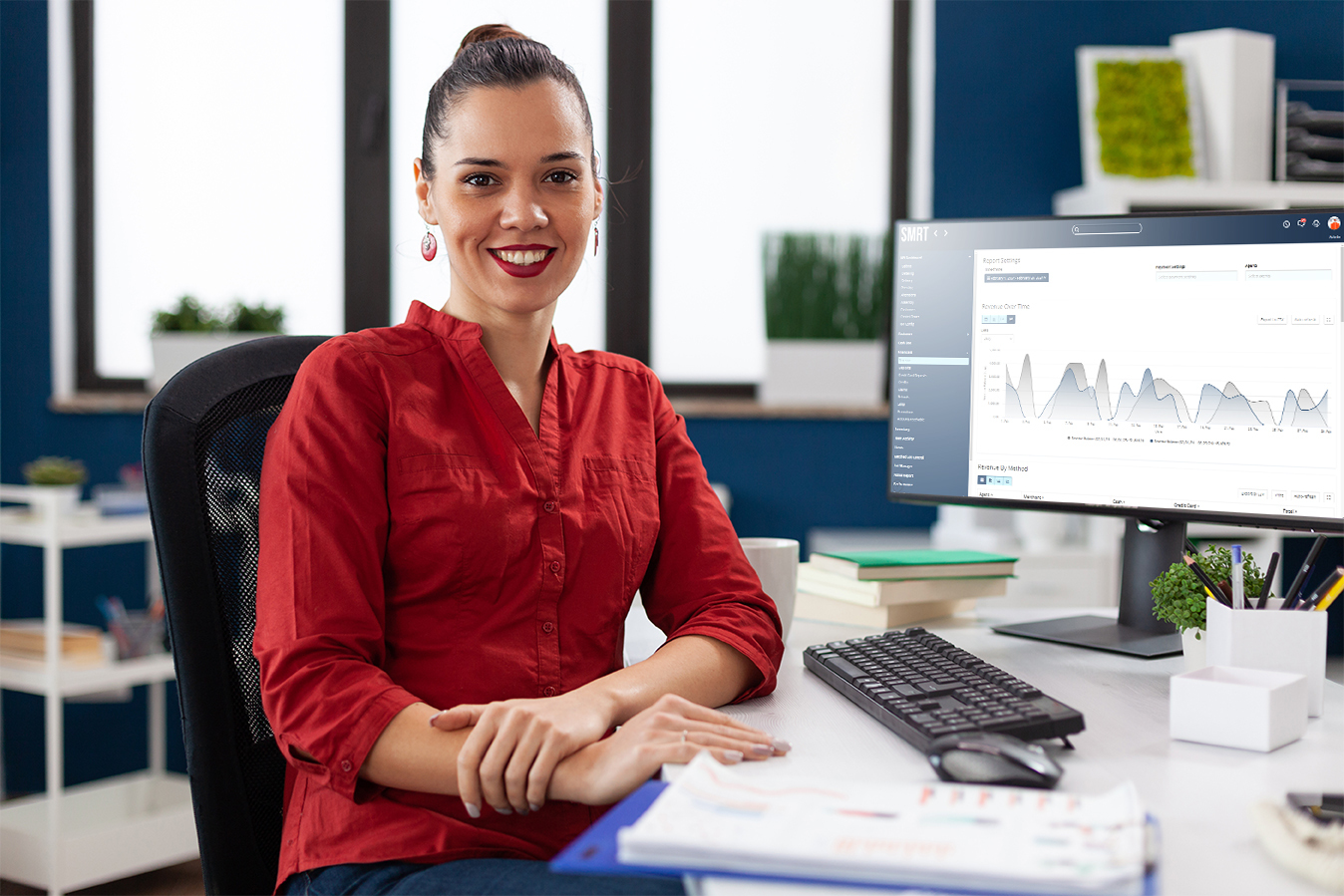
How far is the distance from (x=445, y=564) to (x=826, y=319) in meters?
2.09


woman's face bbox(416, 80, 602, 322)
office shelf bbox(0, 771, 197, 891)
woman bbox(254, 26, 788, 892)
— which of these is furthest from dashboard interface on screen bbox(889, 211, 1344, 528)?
office shelf bbox(0, 771, 197, 891)

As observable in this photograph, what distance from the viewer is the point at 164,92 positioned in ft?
10.1

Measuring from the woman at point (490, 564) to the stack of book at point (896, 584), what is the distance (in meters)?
0.24

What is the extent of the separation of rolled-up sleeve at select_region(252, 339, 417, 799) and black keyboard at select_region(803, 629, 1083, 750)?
39 cm

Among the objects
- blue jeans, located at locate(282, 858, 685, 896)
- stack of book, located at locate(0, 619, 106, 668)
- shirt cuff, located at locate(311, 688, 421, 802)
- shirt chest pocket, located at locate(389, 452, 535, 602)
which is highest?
shirt chest pocket, located at locate(389, 452, 535, 602)

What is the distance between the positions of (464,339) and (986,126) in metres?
2.30

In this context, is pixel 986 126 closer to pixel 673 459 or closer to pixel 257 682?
pixel 673 459

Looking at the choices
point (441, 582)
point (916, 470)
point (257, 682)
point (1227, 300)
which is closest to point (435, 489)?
point (441, 582)

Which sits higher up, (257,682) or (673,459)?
(673,459)

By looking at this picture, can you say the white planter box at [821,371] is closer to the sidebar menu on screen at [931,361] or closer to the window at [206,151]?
the window at [206,151]

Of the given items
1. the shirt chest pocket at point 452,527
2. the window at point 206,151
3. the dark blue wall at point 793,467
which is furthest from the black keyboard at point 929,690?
the window at point 206,151

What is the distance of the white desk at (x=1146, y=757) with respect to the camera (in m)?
0.66

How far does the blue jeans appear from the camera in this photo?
33.4 inches

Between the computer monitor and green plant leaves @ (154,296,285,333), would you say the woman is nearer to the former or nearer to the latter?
the computer monitor
